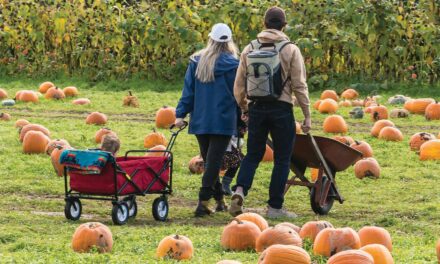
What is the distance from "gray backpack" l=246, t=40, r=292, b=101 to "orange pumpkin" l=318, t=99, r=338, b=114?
751 centimetres

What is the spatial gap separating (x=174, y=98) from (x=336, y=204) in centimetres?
855

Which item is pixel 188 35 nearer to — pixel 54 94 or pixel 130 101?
pixel 130 101

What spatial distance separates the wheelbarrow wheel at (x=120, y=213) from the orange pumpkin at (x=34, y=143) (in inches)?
162

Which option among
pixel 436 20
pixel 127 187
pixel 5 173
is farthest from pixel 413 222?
pixel 436 20

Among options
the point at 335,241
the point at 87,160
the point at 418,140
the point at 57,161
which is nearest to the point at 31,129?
the point at 57,161

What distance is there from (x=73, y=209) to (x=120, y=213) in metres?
0.48

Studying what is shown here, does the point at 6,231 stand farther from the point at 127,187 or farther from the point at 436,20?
the point at 436,20

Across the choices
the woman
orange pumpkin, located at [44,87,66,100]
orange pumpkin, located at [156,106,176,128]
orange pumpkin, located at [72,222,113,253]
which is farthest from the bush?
orange pumpkin, located at [72,222,113,253]

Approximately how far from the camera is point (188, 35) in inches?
819

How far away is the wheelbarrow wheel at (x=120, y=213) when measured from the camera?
942 cm

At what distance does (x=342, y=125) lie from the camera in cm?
1534

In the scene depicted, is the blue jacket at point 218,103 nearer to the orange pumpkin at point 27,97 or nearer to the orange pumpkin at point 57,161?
the orange pumpkin at point 57,161

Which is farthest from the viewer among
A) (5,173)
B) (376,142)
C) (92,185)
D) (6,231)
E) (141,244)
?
(376,142)

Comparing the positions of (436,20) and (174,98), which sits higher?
(436,20)
